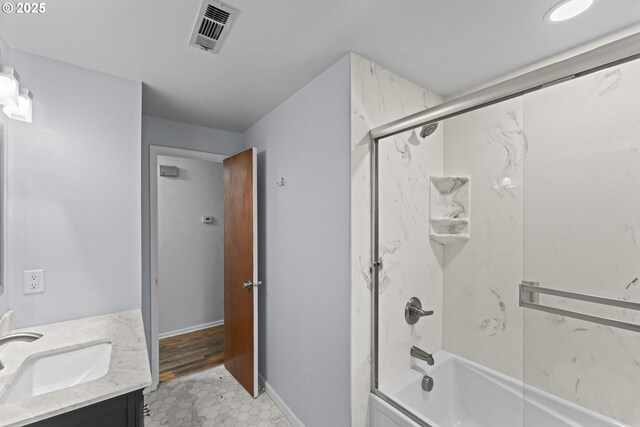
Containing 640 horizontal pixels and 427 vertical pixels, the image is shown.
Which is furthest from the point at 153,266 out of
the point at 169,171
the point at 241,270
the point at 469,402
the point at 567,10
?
the point at 567,10

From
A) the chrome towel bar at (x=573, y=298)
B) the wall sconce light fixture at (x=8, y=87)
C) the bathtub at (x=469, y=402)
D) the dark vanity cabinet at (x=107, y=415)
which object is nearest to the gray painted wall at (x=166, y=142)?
the wall sconce light fixture at (x=8, y=87)

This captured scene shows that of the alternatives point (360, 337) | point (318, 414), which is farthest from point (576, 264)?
point (318, 414)

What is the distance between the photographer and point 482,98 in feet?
3.71

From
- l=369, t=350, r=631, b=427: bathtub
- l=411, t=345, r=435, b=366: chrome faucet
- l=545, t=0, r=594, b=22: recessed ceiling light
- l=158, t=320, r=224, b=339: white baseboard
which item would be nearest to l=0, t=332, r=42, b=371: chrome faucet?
l=369, t=350, r=631, b=427: bathtub

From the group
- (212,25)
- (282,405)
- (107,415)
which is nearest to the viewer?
(107,415)

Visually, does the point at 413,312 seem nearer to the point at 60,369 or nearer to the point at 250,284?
the point at 250,284

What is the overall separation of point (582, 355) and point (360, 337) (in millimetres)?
1086

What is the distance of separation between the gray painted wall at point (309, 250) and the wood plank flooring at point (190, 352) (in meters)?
0.83

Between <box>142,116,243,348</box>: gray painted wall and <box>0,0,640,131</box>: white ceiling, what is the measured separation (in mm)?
714

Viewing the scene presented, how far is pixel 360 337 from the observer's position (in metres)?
1.59

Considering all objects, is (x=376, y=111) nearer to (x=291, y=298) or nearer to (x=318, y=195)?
(x=318, y=195)

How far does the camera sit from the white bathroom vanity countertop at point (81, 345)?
0.84 metres

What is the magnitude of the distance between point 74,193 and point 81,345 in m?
0.89

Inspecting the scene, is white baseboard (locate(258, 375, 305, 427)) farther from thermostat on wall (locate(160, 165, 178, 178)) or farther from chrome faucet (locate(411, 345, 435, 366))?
thermostat on wall (locate(160, 165, 178, 178))
